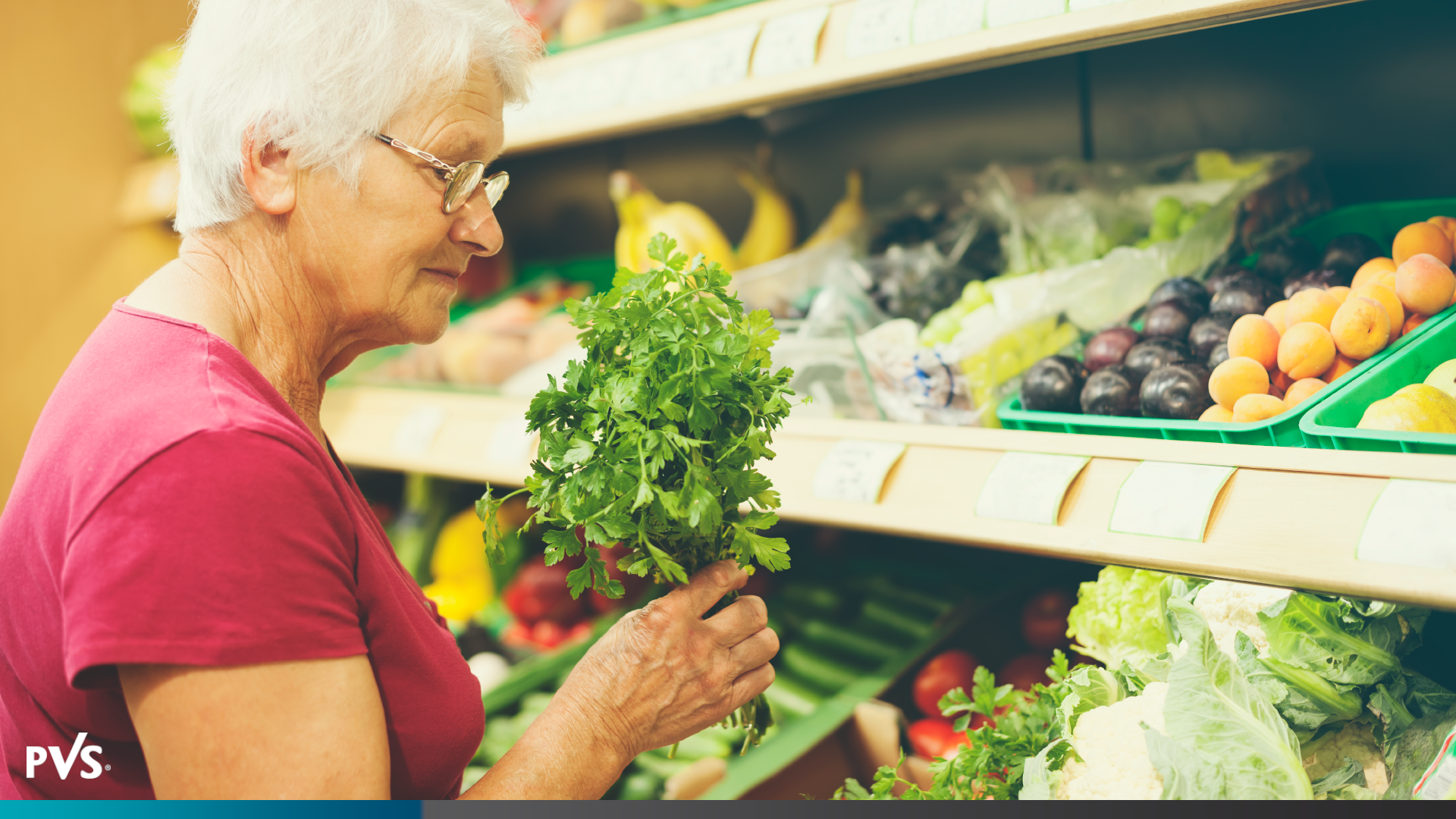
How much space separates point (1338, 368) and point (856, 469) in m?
0.62

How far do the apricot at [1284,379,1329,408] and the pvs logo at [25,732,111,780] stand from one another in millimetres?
1342

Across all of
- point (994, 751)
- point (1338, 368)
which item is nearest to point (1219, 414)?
point (1338, 368)

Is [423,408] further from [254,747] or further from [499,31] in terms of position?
[254,747]

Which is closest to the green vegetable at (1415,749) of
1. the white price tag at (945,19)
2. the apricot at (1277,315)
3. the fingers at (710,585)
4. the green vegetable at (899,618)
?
the apricot at (1277,315)

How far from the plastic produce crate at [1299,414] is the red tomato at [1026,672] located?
2.09 ft

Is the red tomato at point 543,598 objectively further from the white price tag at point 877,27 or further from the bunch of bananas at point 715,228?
the white price tag at point 877,27

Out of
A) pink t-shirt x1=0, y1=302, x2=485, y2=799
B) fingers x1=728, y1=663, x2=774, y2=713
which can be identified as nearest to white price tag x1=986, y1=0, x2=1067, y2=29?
fingers x1=728, y1=663, x2=774, y2=713

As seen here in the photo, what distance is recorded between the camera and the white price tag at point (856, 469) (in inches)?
51.4

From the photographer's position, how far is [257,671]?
29.2 inches

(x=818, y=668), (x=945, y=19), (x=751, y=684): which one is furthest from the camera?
(x=818, y=668)

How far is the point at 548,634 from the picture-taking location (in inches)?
95.6

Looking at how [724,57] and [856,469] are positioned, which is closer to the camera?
[856,469]

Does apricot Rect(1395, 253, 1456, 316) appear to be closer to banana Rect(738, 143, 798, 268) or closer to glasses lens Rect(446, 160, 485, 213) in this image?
glasses lens Rect(446, 160, 485, 213)

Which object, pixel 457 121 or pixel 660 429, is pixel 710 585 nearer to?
pixel 660 429
